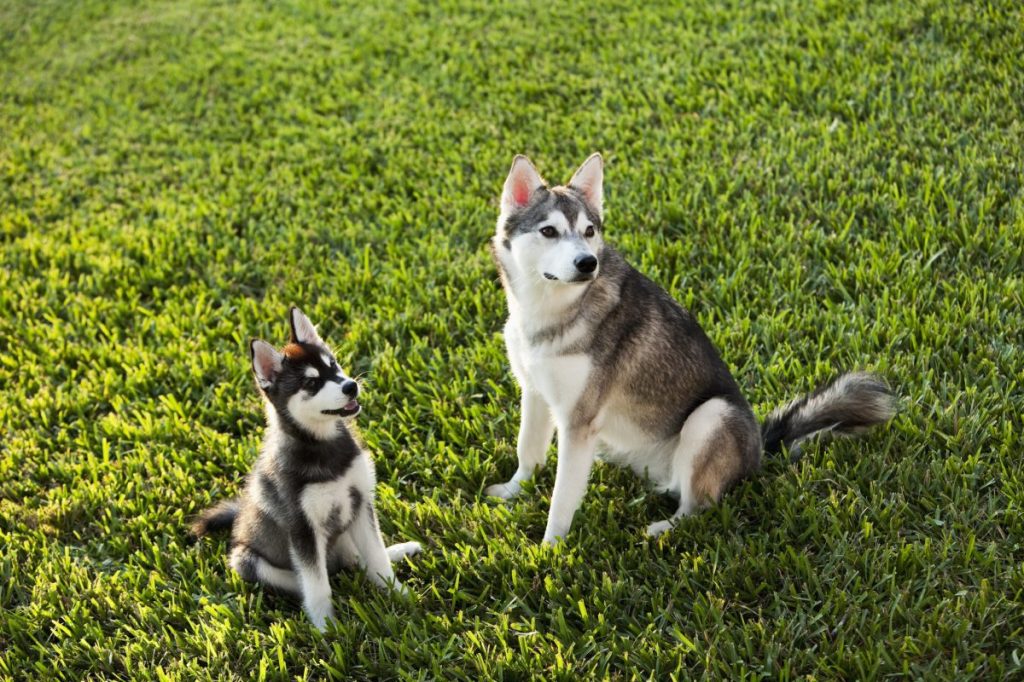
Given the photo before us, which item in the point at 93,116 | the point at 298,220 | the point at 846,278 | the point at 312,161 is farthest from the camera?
the point at 93,116

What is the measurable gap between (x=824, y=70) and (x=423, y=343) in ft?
14.0

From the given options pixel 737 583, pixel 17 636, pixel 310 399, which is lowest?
pixel 17 636

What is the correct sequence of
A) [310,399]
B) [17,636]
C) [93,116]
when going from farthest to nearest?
1. [93,116]
2. [17,636]
3. [310,399]

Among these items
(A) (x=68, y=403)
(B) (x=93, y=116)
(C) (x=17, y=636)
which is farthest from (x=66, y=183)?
(C) (x=17, y=636)

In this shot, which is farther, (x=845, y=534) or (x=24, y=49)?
(x=24, y=49)

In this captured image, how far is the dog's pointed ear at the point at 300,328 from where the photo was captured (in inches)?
150

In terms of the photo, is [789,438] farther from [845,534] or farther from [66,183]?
[66,183]

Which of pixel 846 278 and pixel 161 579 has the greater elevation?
pixel 846 278

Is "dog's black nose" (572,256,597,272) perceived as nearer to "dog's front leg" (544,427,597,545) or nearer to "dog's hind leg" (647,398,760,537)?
"dog's front leg" (544,427,597,545)

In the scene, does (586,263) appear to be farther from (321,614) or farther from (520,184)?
(321,614)

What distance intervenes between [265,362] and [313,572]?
876mm

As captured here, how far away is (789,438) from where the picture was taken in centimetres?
429

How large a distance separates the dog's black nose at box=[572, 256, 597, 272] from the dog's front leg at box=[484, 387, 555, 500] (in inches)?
33.0

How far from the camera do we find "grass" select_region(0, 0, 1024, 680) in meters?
3.74
